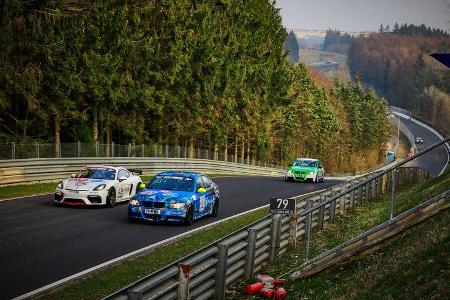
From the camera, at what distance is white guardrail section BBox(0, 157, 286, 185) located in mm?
25375

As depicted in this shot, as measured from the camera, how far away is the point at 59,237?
1482 cm

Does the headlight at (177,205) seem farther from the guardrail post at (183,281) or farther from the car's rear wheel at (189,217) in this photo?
the guardrail post at (183,281)

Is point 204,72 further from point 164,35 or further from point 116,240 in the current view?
point 116,240

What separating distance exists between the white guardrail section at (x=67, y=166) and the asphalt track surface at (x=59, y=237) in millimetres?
3398

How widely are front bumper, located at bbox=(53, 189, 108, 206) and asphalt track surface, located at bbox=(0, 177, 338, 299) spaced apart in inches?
10.5

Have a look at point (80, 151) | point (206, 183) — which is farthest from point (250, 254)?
point (80, 151)

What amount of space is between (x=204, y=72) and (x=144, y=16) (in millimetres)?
8871

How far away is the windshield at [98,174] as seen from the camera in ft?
71.0

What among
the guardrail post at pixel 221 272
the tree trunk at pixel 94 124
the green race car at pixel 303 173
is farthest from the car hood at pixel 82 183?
the green race car at pixel 303 173

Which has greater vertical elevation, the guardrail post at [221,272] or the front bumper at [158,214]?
the guardrail post at [221,272]

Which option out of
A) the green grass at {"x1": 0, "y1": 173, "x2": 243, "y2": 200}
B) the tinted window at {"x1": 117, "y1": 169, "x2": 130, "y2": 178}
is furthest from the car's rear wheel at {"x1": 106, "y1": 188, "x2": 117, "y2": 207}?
the green grass at {"x1": 0, "y1": 173, "x2": 243, "y2": 200}

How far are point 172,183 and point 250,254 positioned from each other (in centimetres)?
754

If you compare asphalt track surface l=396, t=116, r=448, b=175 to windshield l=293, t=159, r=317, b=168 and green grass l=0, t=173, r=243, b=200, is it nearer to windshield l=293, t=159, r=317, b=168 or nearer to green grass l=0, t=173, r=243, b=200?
windshield l=293, t=159, r=317, b=168

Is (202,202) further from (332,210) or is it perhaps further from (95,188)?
(332,210)
